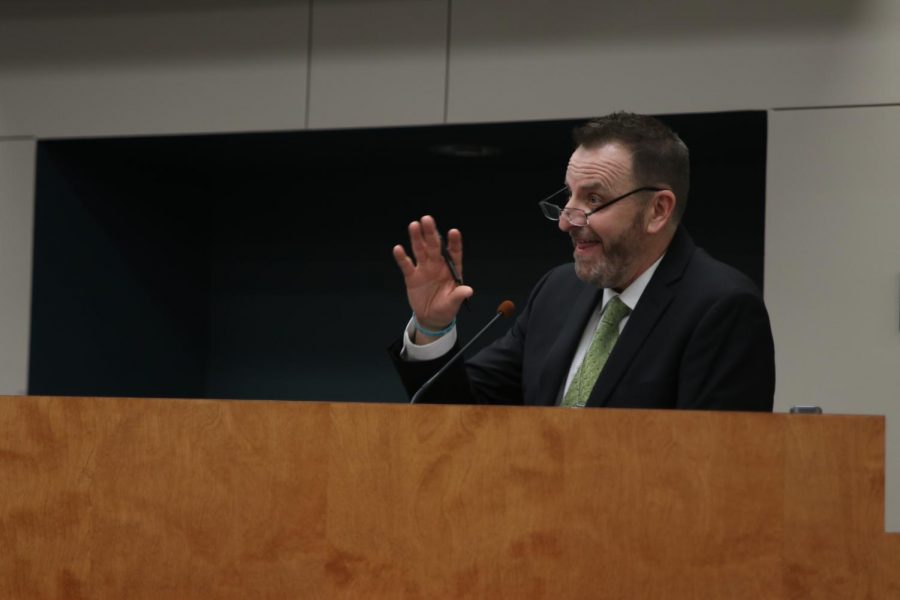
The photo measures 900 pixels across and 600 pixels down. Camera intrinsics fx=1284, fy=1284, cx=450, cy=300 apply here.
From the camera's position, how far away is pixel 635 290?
8.34 ft

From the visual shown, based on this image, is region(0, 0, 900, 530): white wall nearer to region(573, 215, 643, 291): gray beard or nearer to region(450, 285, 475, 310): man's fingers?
region(573, 215, 643, 291): gray beard

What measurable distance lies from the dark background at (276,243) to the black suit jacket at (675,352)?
6.11 ft

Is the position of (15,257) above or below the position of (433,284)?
above

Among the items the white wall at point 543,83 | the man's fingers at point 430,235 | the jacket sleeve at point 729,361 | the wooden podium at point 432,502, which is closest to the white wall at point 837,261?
the white wall at point 543,83

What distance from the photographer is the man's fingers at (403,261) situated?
7.13 feet

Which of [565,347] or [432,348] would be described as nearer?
[432,348]

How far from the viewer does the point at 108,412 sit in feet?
5.76

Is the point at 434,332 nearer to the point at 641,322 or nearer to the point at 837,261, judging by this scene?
the point at 641,322

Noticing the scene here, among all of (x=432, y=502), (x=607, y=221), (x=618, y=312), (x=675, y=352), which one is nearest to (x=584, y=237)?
(x=607, y=221)

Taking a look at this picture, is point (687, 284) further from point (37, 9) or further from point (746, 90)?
point (37, 9)

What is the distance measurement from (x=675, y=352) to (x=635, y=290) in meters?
0.23

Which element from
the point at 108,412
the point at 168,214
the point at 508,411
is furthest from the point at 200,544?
the point at 168,214

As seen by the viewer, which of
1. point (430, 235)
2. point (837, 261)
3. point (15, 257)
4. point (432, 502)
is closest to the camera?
point (432, 502)

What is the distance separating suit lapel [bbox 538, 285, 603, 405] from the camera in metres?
2.52
